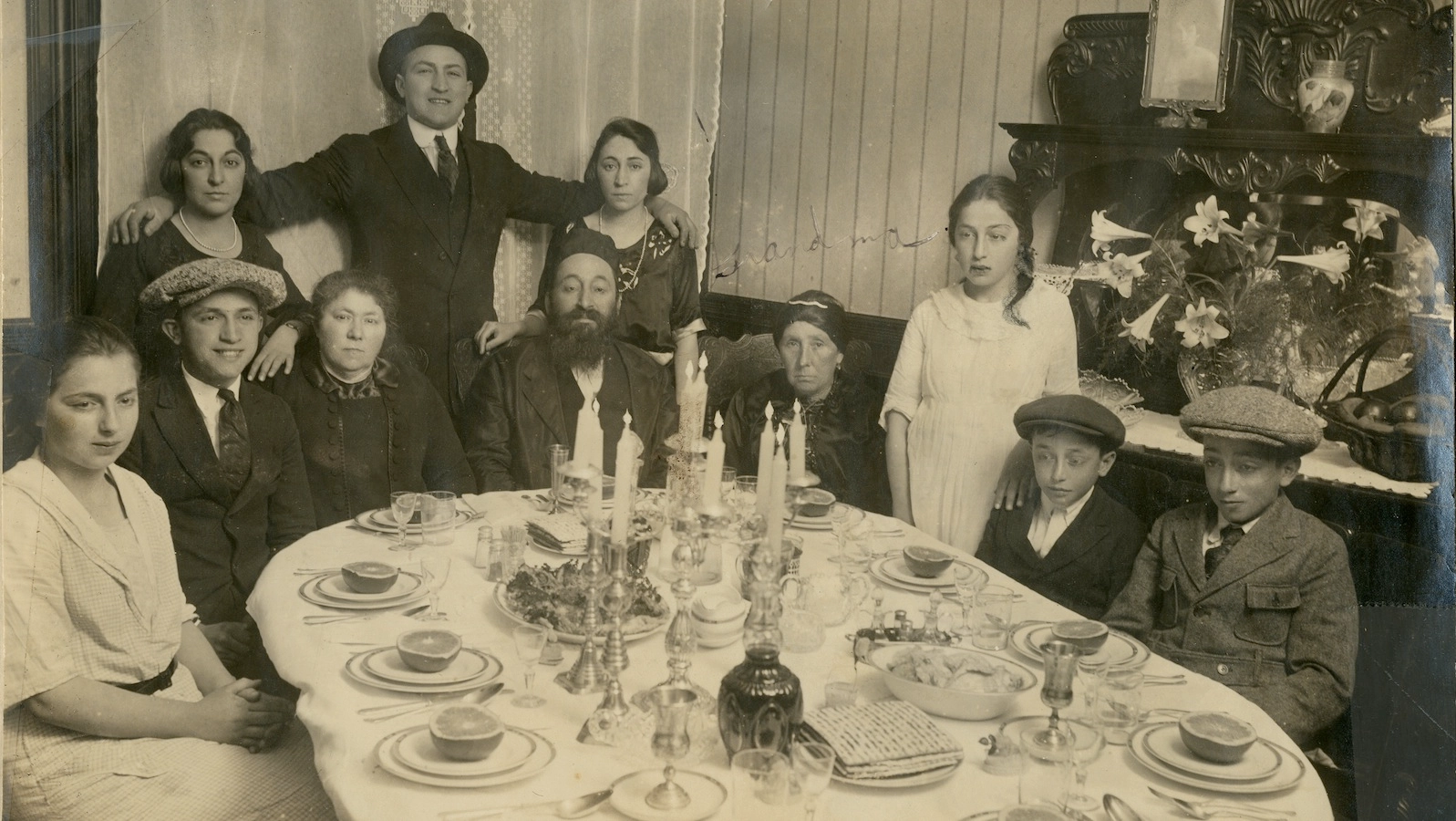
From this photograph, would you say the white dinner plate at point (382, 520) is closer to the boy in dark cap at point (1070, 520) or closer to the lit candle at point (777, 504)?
the lit candle at point (777, 504)

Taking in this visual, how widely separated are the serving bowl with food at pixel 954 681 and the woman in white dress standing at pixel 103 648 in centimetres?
105

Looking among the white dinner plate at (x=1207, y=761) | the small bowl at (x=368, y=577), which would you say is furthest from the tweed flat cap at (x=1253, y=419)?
the small bowl at (x=368, y=577)

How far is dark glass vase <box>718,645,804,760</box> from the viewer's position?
158 centimetres

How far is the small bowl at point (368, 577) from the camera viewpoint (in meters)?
2.08

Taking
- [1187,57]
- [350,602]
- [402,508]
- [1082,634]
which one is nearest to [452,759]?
[350,602]

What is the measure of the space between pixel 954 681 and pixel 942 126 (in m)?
1.20

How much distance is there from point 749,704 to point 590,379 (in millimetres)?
1073

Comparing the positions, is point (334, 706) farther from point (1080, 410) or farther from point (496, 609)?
point (1080, 410)

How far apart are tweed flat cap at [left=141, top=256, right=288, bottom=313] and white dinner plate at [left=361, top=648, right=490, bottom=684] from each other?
29.4 inches

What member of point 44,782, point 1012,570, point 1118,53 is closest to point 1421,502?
point 1012,570

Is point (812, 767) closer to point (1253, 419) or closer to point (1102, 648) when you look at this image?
point (1102, 648)

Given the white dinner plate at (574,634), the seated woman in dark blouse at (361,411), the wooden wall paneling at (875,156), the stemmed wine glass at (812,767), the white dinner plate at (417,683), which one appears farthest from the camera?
the wooden wall paneling at (875,156)

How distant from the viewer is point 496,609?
2.07m

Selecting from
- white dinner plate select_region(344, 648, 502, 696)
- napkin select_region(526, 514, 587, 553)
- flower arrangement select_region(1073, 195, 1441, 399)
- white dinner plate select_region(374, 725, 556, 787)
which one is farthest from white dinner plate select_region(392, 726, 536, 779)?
flower arrangement select_region(1073, 195, 1441, 399)
